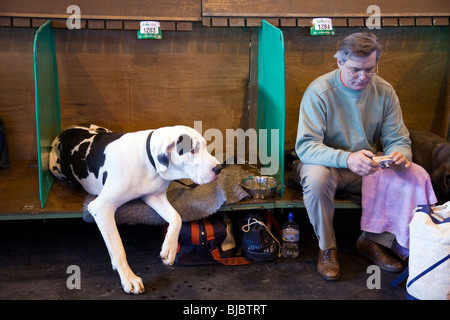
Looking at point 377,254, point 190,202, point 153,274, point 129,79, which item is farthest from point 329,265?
point 129,79

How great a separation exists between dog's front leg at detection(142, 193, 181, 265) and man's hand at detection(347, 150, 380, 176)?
2.98 ft

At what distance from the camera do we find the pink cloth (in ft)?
8.54

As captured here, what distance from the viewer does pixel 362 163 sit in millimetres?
2506

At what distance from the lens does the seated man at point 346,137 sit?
2588 mm

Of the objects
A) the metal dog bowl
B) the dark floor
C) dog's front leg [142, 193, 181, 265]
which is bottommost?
the dark floor

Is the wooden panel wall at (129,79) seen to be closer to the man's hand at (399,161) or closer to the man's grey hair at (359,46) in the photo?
the man's grey hair at (359,46)

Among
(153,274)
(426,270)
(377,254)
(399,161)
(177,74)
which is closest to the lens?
(426,270)

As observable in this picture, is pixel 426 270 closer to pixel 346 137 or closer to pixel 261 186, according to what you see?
pixel 346 137

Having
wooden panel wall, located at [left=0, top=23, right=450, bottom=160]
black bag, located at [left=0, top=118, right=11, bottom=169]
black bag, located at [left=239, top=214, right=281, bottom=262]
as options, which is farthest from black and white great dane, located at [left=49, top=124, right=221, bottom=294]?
black bag, located at [left=0, top=118, right=11, bottom=169]

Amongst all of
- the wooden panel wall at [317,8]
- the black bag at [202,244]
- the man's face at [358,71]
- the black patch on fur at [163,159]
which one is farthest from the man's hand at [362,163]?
the wooden panel wall at [317,8]

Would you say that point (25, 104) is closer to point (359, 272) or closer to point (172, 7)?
point (172, 7)

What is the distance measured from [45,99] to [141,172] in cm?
80

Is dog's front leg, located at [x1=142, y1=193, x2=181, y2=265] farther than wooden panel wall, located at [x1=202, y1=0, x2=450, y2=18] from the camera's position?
No

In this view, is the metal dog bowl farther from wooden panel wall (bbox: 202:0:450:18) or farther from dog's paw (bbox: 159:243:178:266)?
wooden panel wall (bbox: 202:0:450:18)
